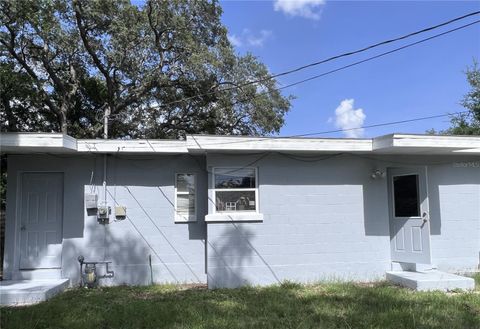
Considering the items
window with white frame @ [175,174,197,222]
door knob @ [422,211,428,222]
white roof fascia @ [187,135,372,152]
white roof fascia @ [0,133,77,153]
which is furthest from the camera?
window with white frame @ [175,174,197,222]

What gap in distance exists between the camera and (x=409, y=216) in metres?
9.84

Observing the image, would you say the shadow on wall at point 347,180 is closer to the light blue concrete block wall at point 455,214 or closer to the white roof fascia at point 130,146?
the light blue concrete block wall at point 455,214

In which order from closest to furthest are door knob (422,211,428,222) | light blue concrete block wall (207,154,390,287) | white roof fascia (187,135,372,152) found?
white roof fascia (187,135,372,152)
light blue concrete block wall (207,154,390,287)
door knob (422,211,428,222)

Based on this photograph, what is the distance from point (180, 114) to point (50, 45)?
5859 mm

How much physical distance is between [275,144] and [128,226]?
3541mm

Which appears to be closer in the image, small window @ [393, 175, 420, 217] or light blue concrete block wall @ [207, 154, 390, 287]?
light blue concrete block wall @ [207, 154, 390, 287]

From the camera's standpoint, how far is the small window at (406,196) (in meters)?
9.76

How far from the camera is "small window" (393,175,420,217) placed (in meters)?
9.76

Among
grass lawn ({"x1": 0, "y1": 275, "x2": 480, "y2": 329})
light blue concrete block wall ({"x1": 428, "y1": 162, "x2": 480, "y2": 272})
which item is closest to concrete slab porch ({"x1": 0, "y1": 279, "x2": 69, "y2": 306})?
grass lawn ({"x1": 0, "y1": 275, "x2": 480, "y2": 329})

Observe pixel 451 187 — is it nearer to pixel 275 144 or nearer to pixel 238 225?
pixel 275 144

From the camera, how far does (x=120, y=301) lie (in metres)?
7.80

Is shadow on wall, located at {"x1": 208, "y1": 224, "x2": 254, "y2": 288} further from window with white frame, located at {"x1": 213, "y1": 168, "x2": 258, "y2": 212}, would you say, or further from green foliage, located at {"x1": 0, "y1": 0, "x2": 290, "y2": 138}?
green foliage, located at {"x1": 0, "y1": 0, "x2": 290, "y2": 138}

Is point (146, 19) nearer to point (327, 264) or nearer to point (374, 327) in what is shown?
point (327, 264)

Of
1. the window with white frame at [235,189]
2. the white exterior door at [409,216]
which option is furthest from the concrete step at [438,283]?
the window with white frame at [235,189]
